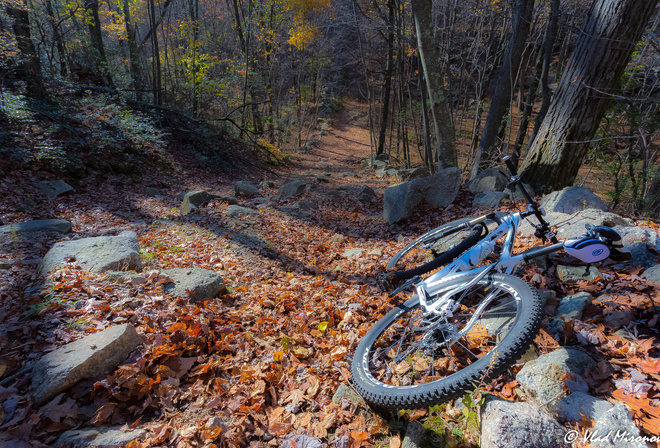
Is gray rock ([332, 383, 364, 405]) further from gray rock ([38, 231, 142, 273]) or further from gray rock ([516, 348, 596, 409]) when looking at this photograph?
gray rock ([38, 231, 142, 273])

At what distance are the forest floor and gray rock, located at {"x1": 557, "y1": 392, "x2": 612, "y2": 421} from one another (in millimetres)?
183

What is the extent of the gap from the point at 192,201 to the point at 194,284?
480 centimetres

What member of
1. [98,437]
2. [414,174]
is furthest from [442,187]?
[98,437]

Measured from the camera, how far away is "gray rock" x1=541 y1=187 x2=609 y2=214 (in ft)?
14.9

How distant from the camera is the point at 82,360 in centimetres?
246

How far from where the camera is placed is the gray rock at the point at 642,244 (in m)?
3.31

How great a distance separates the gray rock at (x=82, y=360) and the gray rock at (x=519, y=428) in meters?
2.87

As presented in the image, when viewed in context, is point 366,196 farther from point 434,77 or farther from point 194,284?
point 194,284

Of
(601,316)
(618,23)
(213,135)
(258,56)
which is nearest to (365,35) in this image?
(258,56)

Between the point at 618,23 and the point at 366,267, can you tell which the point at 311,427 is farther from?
the point at 618,23

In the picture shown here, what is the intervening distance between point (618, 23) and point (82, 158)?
40.0 feet

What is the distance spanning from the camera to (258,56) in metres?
20.2

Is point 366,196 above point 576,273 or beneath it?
beneath

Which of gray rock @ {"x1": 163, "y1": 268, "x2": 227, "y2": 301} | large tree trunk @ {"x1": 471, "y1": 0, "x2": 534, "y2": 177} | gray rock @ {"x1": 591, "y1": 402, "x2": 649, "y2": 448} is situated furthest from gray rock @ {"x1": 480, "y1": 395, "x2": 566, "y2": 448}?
large tree trunk @ {"x1": 471, "y1": 0, "x2": 534, "y2": 177}
